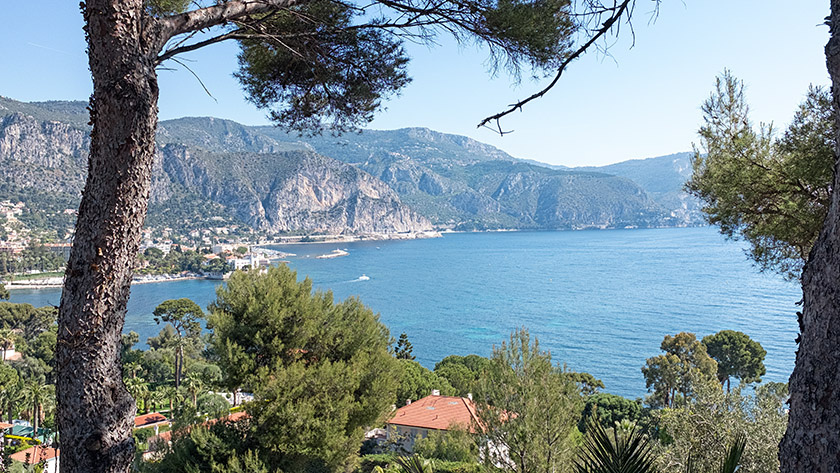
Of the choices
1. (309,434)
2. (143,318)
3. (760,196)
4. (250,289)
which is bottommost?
(143,318)

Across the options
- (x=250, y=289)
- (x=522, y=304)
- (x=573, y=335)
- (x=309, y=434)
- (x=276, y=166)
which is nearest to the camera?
(x=309, y=434)

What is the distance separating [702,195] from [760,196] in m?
0.87

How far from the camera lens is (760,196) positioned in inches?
179

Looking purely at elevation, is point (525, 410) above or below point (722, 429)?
below

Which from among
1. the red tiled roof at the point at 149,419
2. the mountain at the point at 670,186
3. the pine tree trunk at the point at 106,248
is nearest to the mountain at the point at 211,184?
the red tiled roof at the point at 149,419

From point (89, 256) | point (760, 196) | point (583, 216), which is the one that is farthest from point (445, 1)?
point (583, 216)

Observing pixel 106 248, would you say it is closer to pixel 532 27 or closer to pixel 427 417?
pixel 532 27

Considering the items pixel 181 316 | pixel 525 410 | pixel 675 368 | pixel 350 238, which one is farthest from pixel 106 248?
pixel 350 238

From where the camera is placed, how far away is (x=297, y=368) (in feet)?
32.4

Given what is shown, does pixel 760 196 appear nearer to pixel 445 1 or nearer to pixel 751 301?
pixel 445 1

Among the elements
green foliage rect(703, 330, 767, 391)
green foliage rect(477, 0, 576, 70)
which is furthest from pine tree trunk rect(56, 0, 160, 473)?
green foliage rect(703, 330, 767, 391)

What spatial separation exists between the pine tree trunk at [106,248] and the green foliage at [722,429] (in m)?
4.84

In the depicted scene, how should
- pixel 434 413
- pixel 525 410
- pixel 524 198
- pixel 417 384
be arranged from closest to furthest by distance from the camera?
1. pixel 525 410
2. pixel 434 413
3. pixel 417 384
4. pixel 524 198

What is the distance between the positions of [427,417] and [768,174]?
571 inches
